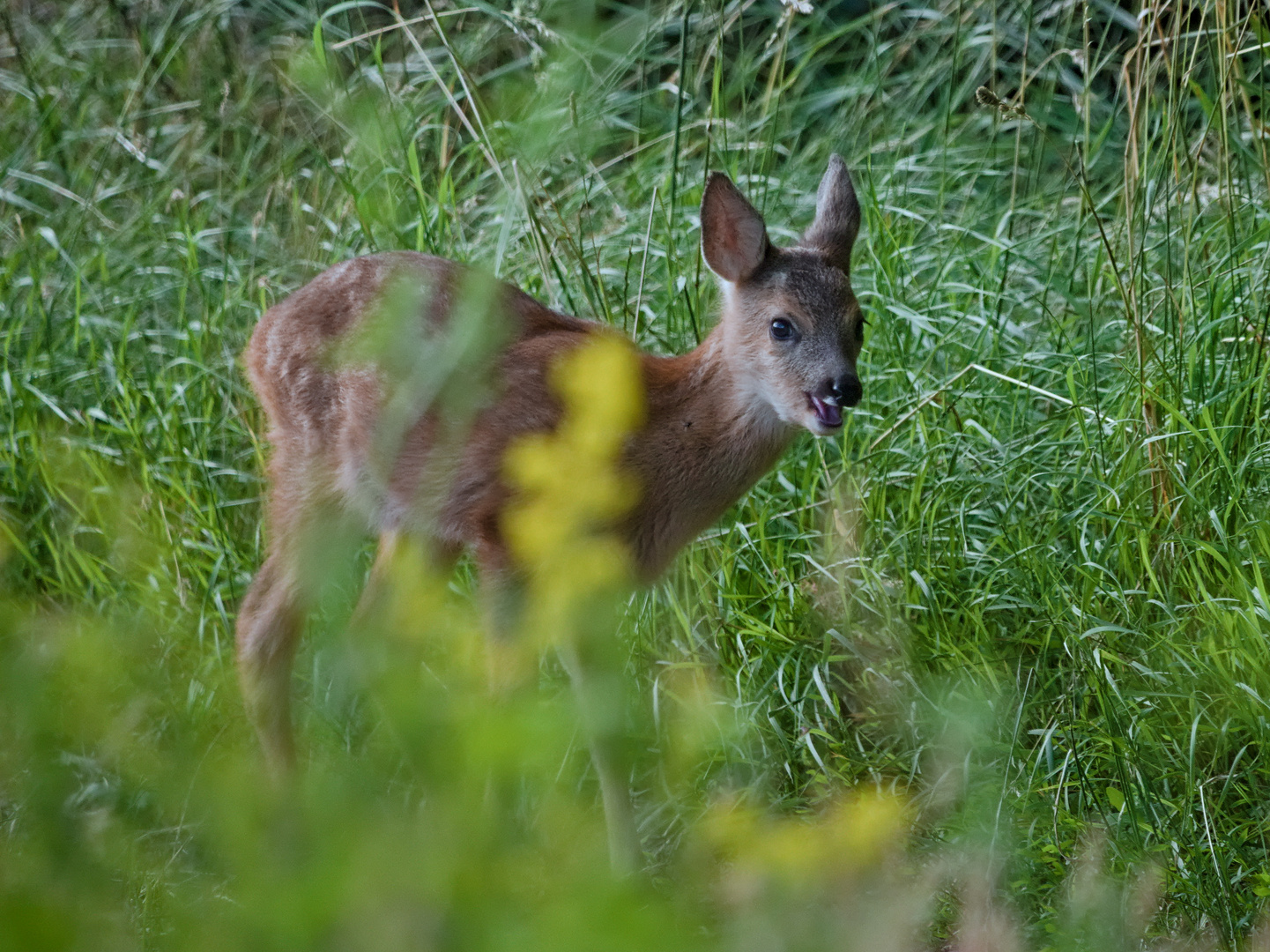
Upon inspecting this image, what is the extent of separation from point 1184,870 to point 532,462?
7.47 feet

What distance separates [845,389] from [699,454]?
1.42 feet

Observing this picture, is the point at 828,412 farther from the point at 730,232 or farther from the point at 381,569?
the point at 381,569

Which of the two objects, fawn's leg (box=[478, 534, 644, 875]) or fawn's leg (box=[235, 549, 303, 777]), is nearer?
fawn's leg (box=[478, 534, 644, 875])

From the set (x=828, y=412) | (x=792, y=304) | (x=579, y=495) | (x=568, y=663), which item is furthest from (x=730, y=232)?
(x=579, y=495)

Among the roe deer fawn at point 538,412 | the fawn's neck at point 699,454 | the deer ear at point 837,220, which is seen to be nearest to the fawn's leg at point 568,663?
the roe deer fawn at point 538,412

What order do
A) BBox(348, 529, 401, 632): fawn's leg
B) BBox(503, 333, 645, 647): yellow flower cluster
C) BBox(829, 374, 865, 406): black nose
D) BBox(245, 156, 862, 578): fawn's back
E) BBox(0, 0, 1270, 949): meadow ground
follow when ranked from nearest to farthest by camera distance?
1. BBox(0, 0, 1270, 949): meadow ground
2. BBox(503, 333, 645, 647): yellow flower cluster
3. BBox(829, 374, 865, 406): black nose
4. BBox(245, 156, 862, 578): fawn's back
5. BBox(348, 529, 401, 632): fawn's leg

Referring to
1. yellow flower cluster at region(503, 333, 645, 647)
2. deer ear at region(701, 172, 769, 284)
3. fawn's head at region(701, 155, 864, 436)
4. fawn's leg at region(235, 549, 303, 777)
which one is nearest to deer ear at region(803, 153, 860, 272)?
fawn's head at region(701, 155, 864, 436)

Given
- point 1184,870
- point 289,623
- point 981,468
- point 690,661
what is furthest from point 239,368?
point 1184,870

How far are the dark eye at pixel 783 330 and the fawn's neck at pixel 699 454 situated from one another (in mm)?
114

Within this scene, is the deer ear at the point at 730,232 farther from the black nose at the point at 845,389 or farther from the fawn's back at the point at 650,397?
the black nose at the point at 845,389

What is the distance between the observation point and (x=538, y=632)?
1340 millimetres

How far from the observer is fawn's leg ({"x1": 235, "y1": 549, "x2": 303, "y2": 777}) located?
4.20m

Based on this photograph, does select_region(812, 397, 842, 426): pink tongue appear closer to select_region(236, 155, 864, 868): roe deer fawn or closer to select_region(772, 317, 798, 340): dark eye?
select_region(236, 155, 864, 868): roe deer fawn

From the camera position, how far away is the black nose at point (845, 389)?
374cm
